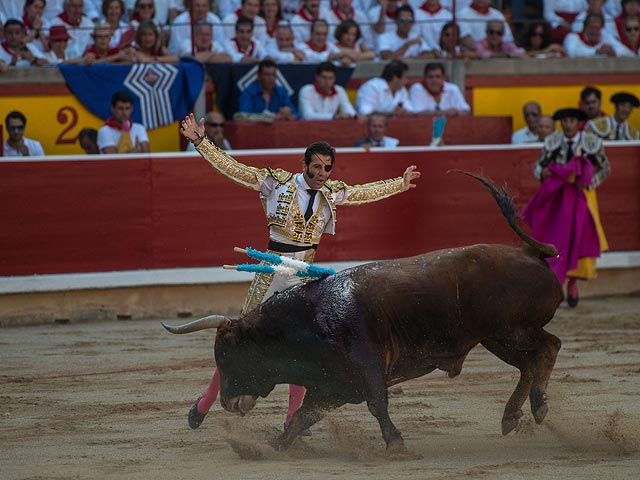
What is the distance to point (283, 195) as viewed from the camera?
4.96 metres

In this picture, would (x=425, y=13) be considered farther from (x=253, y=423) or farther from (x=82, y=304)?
(x=253, y=423)

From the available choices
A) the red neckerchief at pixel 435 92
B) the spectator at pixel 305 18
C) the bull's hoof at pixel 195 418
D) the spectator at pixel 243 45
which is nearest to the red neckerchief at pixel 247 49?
the spectator at pixel 243 45

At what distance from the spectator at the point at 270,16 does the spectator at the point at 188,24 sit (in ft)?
1.21

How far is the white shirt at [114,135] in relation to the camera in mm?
8609

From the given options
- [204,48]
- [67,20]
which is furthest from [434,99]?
[67,20]

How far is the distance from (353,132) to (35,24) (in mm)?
2426

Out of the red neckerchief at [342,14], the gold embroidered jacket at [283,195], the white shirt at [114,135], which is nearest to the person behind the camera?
the gold embroidered jacket at [283,195]

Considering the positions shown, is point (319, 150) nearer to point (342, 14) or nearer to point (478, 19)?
point (342, 14)

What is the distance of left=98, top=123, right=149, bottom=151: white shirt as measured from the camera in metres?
8.61

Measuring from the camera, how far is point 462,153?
9.20 meters

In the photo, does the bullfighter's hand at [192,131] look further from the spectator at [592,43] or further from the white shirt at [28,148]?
the spectator at [592,43]

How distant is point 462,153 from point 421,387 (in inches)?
130

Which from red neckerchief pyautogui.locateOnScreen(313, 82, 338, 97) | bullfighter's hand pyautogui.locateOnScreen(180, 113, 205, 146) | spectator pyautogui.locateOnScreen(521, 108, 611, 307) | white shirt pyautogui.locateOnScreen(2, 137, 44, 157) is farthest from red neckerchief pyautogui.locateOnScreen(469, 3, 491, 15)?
bullfighter's hand pyautogui.locateOnScreen(180, 113, 205, 146)

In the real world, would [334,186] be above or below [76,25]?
below
